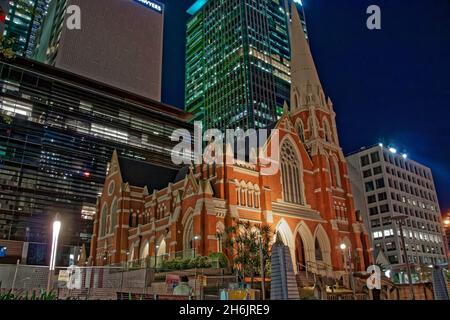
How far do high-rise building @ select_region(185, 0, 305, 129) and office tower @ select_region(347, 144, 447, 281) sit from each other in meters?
39.1

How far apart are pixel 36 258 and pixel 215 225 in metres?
56.6

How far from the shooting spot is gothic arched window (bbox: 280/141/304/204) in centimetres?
4931

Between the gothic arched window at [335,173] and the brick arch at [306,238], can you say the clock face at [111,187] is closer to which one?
the brick arch at [306,238]

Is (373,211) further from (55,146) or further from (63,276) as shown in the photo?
(63,276)

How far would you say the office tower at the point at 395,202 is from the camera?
79000 mm

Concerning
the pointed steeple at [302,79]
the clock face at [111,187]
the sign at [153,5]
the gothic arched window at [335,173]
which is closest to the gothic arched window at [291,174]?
the gothic arched window at [335,173]

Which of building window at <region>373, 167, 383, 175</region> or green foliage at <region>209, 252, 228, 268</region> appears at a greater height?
building window at <region>373, 167, 383, 175</region>

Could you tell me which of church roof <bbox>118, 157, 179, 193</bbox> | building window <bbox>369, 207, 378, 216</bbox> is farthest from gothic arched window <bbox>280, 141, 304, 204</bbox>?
building window <bbox>369, 207, 378, 216</bbox>

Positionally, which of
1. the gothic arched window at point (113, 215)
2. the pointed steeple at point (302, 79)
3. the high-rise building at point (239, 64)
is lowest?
the gothic arched window at point (113, 215)

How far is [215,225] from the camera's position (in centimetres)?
3844

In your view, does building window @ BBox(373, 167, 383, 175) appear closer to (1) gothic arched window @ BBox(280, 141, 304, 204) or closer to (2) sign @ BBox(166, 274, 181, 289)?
(1) gothic arched window @ BBox(280, 141, 304, 204)

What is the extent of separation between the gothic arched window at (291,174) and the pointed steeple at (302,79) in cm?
1120

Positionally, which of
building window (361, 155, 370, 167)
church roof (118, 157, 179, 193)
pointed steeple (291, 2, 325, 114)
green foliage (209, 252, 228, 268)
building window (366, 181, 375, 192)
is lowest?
green foliage (209, 252, 228, 268)
